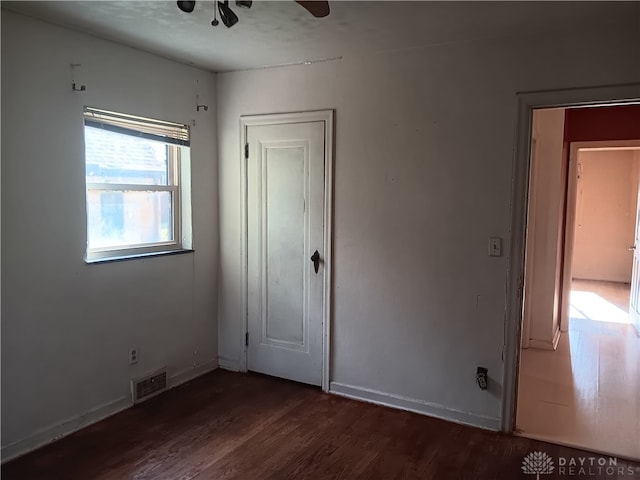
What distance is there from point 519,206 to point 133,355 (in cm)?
267

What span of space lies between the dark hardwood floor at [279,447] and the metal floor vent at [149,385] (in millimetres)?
60

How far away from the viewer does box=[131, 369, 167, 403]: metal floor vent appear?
334cm

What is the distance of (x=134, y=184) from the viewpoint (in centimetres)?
333

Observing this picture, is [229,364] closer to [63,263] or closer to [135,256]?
[135,256]

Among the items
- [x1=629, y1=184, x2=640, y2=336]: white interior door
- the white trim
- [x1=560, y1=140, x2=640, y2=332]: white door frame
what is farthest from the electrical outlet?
[x1=629, y1=184, x2=640, y2=336]: white interior door

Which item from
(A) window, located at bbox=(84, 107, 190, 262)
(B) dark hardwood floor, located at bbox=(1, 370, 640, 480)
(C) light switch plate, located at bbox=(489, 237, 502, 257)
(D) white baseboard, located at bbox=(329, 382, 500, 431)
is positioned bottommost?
(B) dark hardwood floor, located at bbox=(1, 370, 640, 480)

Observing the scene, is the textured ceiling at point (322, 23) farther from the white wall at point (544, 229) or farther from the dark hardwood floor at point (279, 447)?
the dark hardwood floor at point (279, 447)

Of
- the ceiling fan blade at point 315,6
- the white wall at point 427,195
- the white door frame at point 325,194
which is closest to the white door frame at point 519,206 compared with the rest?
the white wall at point 427,195

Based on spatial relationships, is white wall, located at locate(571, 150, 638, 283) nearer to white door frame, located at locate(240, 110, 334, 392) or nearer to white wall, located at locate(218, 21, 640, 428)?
white wall, located at locate(218, 21, 640, 428)

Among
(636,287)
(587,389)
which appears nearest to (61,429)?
(587,389)

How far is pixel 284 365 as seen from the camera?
3.80 meters

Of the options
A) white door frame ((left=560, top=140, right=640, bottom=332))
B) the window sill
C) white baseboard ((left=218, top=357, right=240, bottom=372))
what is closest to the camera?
the window sill

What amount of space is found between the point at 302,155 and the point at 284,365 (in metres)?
1.62

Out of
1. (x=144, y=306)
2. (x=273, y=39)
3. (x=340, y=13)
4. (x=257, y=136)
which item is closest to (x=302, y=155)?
(x=257, y=136)
